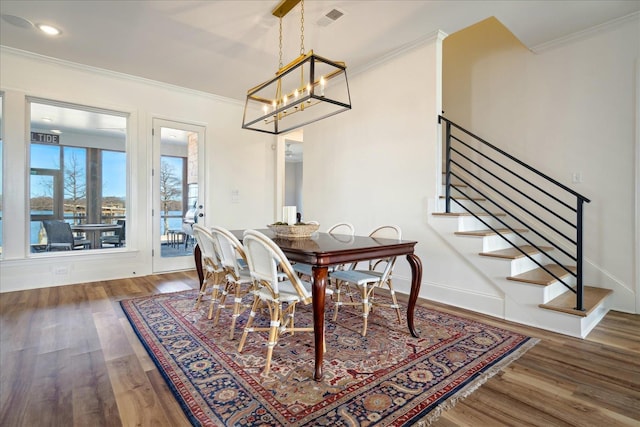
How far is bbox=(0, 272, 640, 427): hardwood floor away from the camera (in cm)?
155

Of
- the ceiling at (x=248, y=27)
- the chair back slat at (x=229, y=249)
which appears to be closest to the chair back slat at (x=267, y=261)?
the chair back slat at (x=229, y=249)

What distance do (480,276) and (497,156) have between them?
176 centimetres

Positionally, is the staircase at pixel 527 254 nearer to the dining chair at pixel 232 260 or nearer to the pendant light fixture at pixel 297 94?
the pendant light fixture at pixel 297 94

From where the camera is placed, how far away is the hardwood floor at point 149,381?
1.55 m

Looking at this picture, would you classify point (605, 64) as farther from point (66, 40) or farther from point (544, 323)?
point (66, 40)

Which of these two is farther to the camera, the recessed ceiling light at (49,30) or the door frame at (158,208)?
the door frame at (158,208)

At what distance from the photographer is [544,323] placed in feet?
8.72

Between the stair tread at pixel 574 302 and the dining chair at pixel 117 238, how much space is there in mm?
5188

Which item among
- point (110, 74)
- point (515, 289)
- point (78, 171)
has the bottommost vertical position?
point (515, 289)

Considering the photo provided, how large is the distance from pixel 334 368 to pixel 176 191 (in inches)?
162

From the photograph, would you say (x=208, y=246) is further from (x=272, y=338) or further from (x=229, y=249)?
(x=272, y=338)

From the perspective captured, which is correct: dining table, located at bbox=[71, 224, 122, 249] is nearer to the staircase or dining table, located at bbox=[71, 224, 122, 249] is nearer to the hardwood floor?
the hardwood floor

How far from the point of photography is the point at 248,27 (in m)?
3.31

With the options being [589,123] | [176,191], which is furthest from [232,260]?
[589,123]
